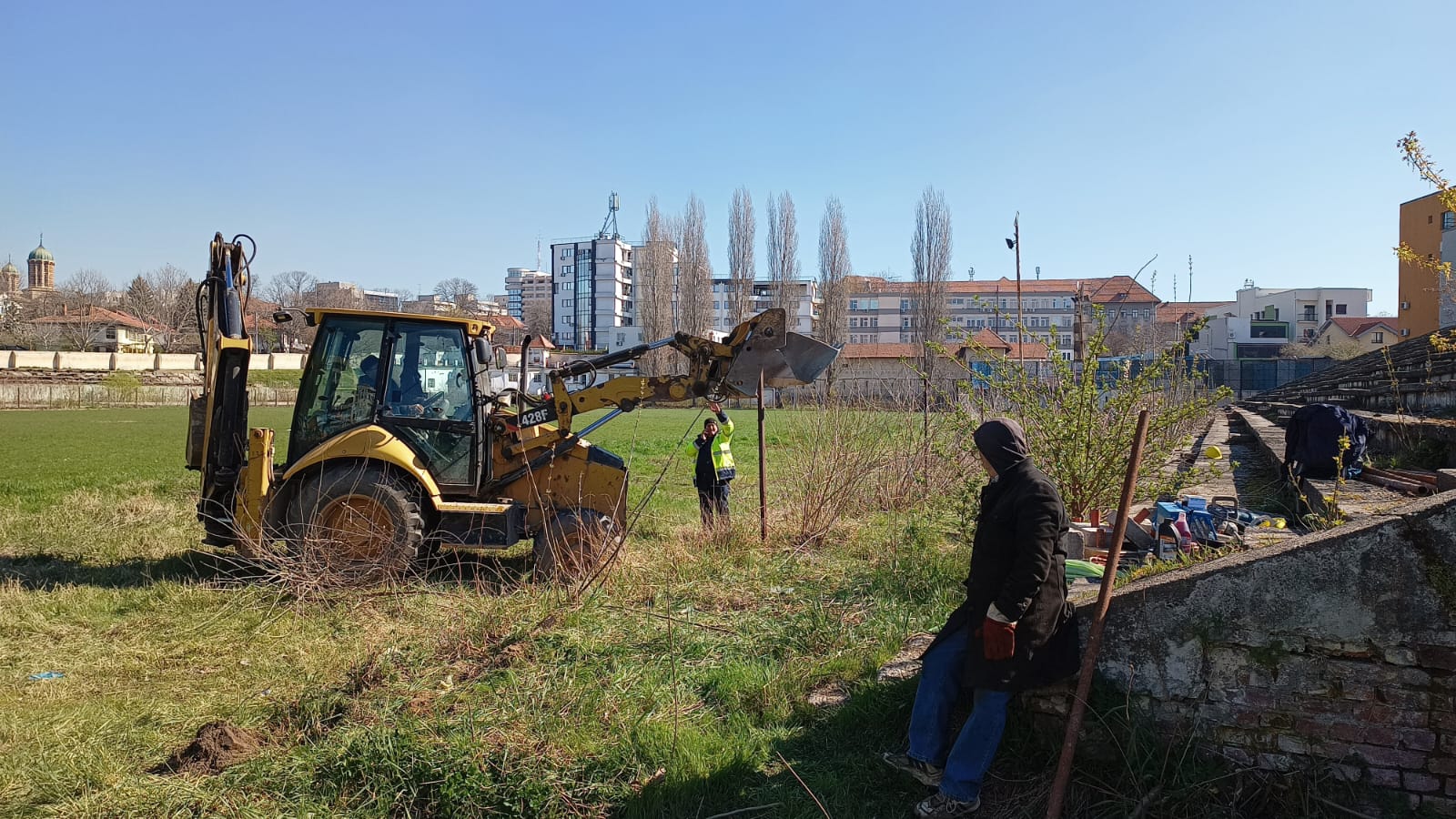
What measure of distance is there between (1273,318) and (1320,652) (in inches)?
3726

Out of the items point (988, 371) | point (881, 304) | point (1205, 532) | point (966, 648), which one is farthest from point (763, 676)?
point (881, 304)

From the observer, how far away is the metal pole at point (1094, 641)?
11.1 feet

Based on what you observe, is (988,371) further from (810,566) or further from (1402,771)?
(1402,771)

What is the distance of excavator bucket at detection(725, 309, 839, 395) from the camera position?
831 cm

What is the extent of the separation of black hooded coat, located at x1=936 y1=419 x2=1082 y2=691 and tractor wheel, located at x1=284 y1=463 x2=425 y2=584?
527 cm

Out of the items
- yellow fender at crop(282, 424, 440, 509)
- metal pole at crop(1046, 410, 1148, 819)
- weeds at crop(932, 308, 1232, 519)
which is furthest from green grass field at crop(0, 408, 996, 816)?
weeds at crop(932, 308, 1232, 519)

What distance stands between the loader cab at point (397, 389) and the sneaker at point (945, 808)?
18.4ft

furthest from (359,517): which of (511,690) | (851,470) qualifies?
(851,470)

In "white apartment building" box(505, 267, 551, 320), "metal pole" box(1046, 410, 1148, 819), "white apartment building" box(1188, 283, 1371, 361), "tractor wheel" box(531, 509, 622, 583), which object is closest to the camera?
"metal pole" box(1046, 410, 1148, 819)

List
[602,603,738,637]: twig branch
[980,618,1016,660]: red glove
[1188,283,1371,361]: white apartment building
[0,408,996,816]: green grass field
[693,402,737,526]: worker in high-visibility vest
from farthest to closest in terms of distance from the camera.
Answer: [1188,283,1371,361]: white apartment building < [693,402,737,526]: worker in high-visibility vest < [602,603,738,637]: twig branch < [0,408,996,816]: green grass field < [980,618,1016,660]: red glove

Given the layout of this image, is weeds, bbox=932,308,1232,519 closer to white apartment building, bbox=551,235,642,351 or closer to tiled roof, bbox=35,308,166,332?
tiled roof, bbox=35,308,166,332

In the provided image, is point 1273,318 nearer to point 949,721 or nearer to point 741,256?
point 741,256

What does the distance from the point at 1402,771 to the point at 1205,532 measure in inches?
82.4

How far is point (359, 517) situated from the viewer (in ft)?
25.4
